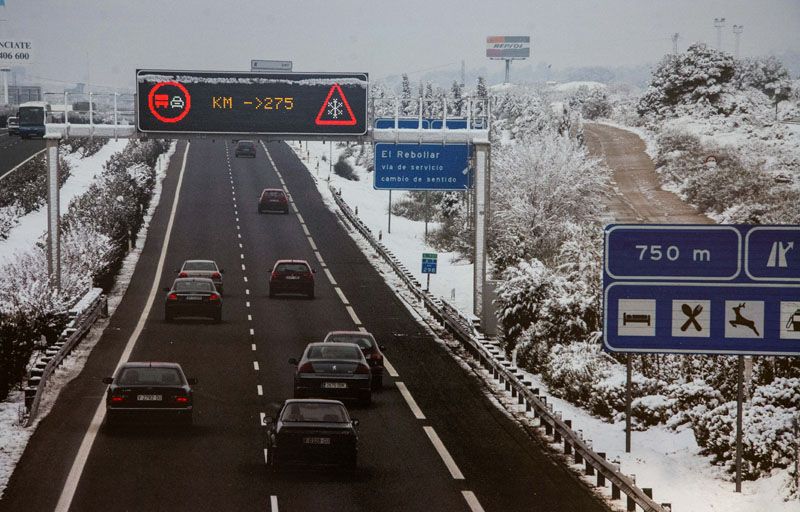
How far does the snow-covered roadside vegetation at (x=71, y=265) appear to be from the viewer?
113 feet

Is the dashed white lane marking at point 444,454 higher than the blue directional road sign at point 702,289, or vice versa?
the blue directional road sign at point 702,289

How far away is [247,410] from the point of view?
29781 millimetres

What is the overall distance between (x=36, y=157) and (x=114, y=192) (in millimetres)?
42740

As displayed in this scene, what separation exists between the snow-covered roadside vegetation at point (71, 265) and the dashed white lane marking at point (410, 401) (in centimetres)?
967

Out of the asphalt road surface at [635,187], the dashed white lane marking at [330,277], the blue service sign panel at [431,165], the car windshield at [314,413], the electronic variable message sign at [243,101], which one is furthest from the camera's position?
the asphalt road surface at [635,187]

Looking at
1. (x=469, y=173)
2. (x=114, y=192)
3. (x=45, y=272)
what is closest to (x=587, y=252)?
(x=469, y=173)

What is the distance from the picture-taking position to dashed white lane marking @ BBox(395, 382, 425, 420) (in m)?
29.9

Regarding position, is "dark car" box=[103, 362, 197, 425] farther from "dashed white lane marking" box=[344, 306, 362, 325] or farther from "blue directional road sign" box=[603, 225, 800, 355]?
"dashed white lane marking" box=[344, 306, 362, 325]

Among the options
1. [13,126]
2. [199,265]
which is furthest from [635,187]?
[13,126]

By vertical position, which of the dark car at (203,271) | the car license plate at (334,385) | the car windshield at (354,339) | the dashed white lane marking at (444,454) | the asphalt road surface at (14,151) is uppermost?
the asphalt road surface at (14,151)

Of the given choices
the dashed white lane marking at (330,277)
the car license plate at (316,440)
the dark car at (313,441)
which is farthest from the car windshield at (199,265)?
the car license plate at (316,440)

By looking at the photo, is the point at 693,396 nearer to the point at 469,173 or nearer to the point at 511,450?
the point at 511,450

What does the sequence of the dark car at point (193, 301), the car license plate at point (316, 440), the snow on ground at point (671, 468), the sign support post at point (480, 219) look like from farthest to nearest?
the sign support post at point (480, 219) < the dark car at point (193, 301) < the snow on ground at point (671, 468) < the car license plate at point (316, 440)

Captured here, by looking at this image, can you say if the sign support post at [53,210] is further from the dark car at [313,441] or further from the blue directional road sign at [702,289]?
the blue directional road sign at [702,289]
